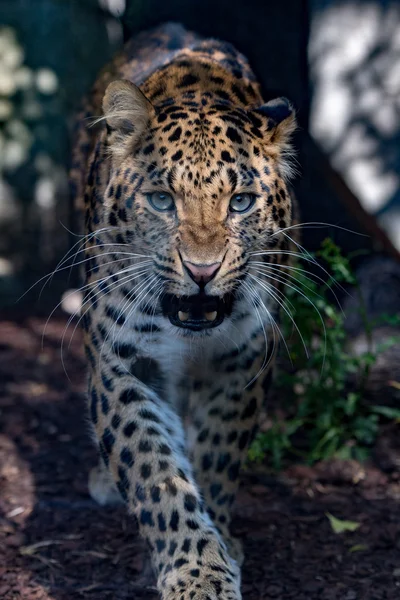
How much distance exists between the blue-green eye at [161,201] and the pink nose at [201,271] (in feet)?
1.32

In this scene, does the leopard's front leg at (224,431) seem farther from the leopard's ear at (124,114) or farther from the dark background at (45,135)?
the dark background at (45,135)

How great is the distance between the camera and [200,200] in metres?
4.49

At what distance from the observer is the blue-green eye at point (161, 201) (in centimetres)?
464

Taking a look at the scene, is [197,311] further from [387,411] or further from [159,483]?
[387,411]

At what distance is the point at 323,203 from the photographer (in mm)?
9938

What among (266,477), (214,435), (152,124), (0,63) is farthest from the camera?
(0,63)

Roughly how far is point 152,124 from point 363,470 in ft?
10.4

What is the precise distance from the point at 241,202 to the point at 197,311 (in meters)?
0.61

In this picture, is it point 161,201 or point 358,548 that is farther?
point 358,548

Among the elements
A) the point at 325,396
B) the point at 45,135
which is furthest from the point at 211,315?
the point at 45,135

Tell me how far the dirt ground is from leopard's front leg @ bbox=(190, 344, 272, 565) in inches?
15.2

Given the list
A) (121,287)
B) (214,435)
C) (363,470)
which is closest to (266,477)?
(363,470)

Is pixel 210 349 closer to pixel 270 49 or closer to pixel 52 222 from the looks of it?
pixel 270 49

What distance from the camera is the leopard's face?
4.45 metres
